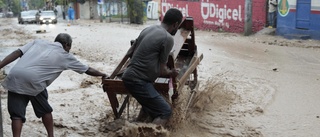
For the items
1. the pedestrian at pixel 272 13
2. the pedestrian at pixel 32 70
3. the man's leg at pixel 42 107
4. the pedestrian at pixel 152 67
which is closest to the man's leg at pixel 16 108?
the pedestrian at pixel 32 70

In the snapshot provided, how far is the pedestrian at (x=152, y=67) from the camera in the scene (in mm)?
4531

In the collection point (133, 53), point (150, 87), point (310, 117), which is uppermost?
point (133, 53)

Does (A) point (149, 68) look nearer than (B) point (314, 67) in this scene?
Yes

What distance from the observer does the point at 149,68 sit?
462cm

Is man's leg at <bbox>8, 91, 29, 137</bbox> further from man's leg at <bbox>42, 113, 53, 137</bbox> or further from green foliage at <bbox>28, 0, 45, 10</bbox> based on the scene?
green foliage at <bbox>28, 0, 45, 10</bbox>

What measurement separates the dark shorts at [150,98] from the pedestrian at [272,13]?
1585 cm

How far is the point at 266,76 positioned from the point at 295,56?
3677mm

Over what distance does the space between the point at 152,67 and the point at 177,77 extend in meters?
0.64

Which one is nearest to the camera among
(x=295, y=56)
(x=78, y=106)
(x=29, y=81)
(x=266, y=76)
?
(x=29, y=81)

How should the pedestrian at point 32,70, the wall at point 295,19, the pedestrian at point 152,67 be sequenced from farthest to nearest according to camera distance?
the wall at point 295,19, the pedestrian at point 152,67, the pedestrian at point 32,70

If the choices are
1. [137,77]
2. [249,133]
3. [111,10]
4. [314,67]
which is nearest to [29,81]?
[137,77]

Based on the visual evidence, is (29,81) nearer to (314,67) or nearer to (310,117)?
(310,117)

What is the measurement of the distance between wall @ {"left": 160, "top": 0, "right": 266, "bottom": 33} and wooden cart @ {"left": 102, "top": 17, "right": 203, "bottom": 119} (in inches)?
580

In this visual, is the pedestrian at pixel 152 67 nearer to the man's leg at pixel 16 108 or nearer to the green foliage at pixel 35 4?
the man's leg at pixel 16 108
